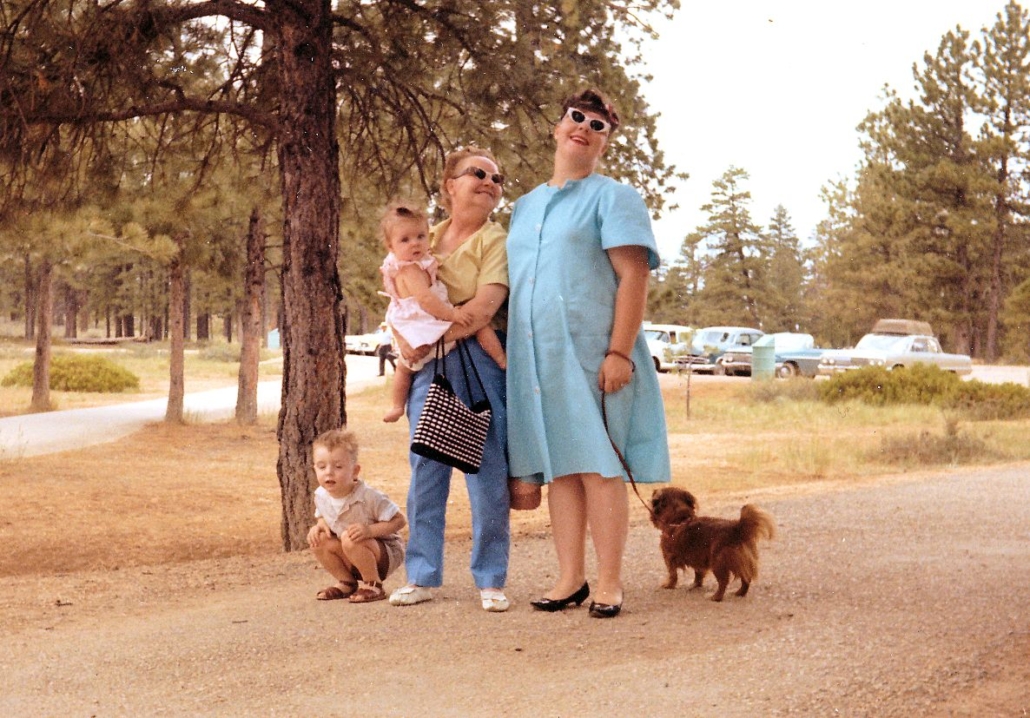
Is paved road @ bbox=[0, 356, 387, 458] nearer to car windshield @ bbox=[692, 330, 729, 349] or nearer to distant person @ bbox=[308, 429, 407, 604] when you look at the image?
distant person @ bbox=[308, 429, 407, 604]

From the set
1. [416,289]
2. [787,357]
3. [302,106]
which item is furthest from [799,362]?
[416,289]

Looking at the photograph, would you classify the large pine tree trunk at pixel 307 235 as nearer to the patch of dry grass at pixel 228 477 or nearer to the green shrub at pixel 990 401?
the patch of dry grass at pixel 228 477

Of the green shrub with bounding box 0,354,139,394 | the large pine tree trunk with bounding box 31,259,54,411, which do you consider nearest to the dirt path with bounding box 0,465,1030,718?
the large pine tree trunk with bounding box 31,259,54,411

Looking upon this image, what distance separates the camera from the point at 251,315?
57.8 ft

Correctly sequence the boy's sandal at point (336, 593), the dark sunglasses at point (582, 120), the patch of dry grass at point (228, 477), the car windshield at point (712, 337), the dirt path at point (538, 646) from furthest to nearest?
the car windshield at point (712, 337), the patch of dry grass at point (228, 477), the boy's sandal at point (336, 593), the dark sunglasses at point (582, 120), the dirt path at point (538, 646)

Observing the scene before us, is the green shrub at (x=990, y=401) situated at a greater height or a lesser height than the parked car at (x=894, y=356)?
lesser

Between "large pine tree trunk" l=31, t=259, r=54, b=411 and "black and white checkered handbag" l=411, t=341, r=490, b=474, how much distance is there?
15.5 m

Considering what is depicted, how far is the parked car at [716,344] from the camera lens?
35.3m

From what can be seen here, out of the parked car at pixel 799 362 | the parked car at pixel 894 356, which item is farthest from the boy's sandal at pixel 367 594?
the parked car at pixel 799 362

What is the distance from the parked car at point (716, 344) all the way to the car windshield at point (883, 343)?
13.0 ft

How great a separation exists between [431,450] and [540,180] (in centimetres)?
514

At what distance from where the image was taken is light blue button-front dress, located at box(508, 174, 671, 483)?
4.97 m

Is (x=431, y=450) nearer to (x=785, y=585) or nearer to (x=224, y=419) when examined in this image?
(x=785, y=585)

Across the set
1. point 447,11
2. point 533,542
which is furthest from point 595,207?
point 447,11
